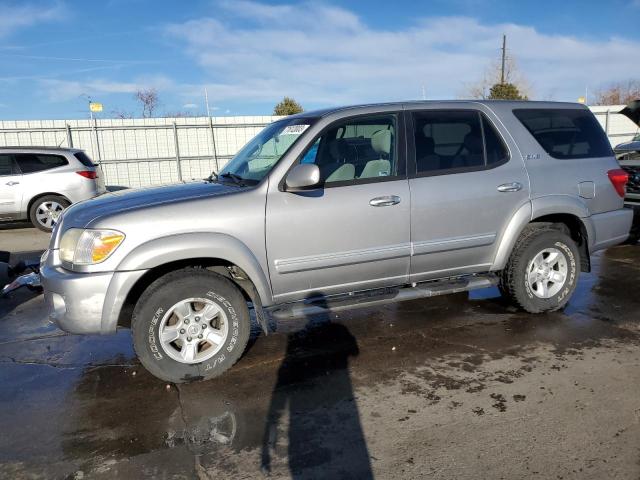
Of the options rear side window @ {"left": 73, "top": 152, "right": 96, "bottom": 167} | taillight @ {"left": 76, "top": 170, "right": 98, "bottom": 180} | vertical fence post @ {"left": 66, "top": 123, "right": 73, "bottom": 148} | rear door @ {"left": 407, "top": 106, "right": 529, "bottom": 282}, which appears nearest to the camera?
rear door @ {"left": 407, "top": 106, "right": 529, "bottom": 282}

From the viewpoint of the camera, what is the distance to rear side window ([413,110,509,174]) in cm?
434

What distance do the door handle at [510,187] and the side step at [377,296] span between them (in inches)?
31.7

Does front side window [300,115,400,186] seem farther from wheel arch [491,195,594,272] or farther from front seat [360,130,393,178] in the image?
wheel arch [491,195,594,272]

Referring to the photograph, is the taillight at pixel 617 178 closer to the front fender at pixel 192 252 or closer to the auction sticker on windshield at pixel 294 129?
the auction sticker on windshield at pixel 294 129

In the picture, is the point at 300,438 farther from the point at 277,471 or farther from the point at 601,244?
the point at 601,244

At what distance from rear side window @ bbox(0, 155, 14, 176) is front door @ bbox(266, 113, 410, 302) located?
9.10 metres

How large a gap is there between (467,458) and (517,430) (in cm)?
44

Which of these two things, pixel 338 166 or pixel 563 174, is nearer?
pixel 338 166

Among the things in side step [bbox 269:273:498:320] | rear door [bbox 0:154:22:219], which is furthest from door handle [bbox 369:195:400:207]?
rear door [bbox 0:154:22:219]

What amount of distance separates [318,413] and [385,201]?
67.1 inches

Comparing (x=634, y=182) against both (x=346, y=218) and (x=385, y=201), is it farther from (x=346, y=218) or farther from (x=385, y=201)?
(x=346, y=218)

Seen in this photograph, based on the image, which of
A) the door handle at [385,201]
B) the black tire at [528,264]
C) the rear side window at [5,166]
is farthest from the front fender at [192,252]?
the rear side window at [5,166]

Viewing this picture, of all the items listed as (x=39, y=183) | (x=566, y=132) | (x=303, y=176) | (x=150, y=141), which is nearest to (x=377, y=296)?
(x=303, y=176)

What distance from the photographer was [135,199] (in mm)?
3830
